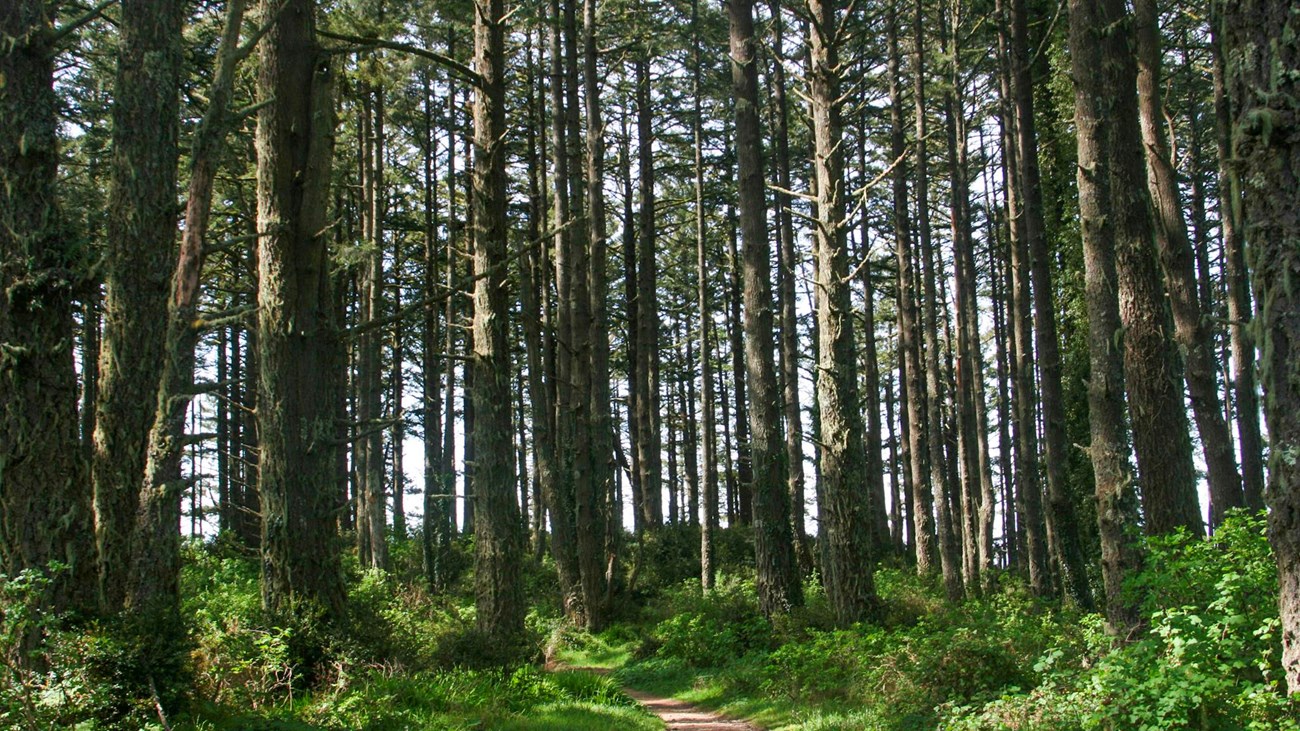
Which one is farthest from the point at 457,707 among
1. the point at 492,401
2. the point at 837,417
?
the point at 837,417

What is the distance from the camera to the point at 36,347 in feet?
21.4

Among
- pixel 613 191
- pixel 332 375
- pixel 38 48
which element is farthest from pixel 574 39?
pixel 38 48

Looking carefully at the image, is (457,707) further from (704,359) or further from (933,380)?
(933,380)

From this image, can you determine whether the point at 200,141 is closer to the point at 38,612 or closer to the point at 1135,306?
the point at 38,612

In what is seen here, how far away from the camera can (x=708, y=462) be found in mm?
22844

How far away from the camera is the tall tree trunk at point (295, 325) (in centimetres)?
848

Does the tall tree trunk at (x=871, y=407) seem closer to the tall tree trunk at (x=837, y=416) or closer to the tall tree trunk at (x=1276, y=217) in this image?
the tall tree trunk at (x=837, y=416)

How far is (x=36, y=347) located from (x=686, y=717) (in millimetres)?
7536

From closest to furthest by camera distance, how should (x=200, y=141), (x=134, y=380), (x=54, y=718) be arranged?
(x=54, y=718) < (x=200, y=141) < (x=134, y=380)

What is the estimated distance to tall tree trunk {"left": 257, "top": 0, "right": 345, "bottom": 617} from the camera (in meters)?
8.48

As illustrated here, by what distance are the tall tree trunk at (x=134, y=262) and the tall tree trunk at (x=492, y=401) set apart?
4.06m

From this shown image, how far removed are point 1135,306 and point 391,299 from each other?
23.3 m

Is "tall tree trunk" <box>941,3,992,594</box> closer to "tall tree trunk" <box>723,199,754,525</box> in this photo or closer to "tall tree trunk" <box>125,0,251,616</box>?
"tall tree trunk" <box>723,199,754,525</box>

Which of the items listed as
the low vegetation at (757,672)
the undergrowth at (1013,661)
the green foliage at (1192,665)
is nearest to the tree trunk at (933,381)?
the undergrowth at (1013,661)
